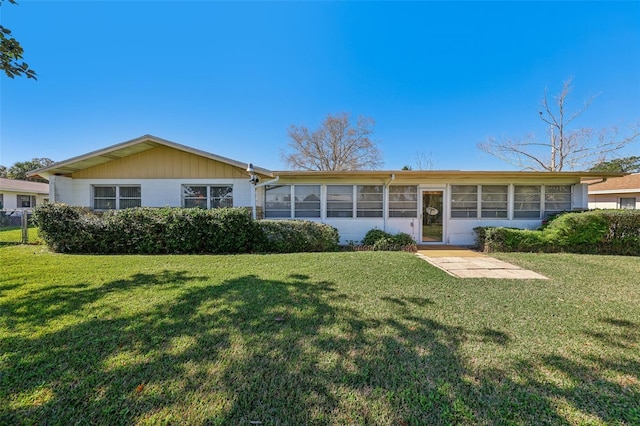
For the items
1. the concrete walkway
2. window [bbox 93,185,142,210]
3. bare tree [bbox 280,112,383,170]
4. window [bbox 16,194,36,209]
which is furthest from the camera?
bare tree [bbox 280,112,383,170]

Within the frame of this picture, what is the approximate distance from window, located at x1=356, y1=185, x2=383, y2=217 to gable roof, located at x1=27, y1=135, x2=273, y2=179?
357cm

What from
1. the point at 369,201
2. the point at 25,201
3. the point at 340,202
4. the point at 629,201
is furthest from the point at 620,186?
the point at 25,201

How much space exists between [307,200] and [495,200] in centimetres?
733

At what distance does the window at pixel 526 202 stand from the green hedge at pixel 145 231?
10.1 m

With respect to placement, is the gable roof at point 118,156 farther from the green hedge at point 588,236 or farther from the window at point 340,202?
the green hedge at point 588,236

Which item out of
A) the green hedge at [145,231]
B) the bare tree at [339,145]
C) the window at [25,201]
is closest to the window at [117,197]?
the green hedge at [145,231]

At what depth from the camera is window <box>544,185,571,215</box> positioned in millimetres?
9922

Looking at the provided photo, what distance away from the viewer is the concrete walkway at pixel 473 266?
5.52m

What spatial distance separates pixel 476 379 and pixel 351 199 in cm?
811

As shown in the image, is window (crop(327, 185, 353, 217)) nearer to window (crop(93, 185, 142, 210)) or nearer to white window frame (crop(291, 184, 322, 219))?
white window frame (crop(291, 184, 322, 219))

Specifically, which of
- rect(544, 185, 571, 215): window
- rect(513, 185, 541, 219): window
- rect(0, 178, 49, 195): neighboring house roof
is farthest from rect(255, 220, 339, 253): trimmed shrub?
rect(0, 178, 49, 195): neighboring house roof

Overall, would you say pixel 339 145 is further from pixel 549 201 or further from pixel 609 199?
pixel 549 201

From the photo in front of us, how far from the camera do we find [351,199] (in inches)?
398

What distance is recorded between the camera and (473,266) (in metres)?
6.35
